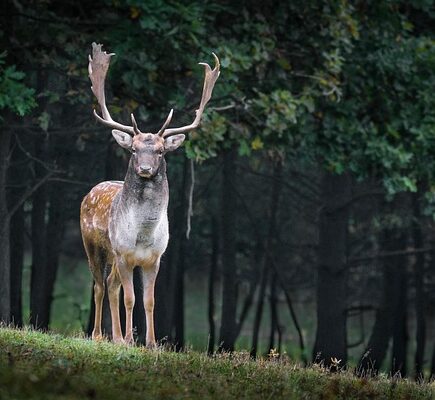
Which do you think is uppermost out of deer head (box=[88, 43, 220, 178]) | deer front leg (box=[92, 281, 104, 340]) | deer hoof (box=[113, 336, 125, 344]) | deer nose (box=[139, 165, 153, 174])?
deer head (box=[88, 43, 220, 178])

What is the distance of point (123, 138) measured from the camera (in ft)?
44.9

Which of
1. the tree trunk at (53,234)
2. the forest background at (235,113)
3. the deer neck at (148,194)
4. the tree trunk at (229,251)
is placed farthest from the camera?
the tree trunk at (229,251)

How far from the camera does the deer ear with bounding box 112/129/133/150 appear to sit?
44.8ft

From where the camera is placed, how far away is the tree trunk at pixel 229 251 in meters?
23.5

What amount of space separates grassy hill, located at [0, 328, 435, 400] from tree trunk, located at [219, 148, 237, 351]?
1052cm

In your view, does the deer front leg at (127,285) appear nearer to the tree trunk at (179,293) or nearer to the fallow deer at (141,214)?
the fallow deer at (141,214)

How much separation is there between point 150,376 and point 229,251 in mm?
13459

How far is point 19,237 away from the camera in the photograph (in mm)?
21734

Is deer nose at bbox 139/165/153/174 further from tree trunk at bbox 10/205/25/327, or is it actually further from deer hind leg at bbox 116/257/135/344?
tree trunk at bbox 10/205/25/327

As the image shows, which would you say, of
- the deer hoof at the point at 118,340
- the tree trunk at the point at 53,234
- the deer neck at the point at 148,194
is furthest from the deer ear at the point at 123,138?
the tree trunk at the point at 53,234

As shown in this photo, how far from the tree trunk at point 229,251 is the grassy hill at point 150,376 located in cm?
1052

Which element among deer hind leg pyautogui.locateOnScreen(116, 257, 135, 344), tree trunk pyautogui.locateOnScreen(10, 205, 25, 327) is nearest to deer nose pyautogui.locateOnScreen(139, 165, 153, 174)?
deer hind leg pyautogui.locateOnScreen(116, 257, 135, 344)

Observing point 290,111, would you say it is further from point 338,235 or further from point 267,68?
point 338,235

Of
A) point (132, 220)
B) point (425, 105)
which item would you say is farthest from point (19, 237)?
point (132, 220)
